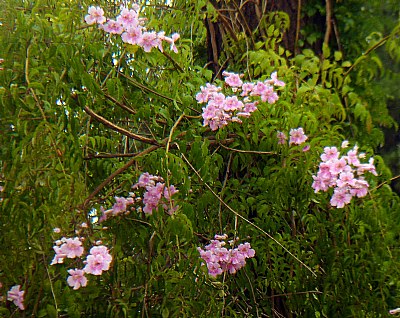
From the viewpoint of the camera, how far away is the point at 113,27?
1752 millimetres

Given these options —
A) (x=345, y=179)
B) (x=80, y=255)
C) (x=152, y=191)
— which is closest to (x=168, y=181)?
(x=152, y=191)

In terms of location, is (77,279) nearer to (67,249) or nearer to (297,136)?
(67,249)

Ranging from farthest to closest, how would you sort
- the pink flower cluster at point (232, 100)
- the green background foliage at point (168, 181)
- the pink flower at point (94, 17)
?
1. the pink flower cluster at point (232, 100)
2. the pink flower at point (94, 17)
3. the green background foliage at point (168, 181)

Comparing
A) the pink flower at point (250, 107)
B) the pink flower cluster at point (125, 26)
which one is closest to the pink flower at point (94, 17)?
the pink flower cluster at point (125, 26)

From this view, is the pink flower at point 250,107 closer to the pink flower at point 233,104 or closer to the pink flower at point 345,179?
the pink flower at point 233,104

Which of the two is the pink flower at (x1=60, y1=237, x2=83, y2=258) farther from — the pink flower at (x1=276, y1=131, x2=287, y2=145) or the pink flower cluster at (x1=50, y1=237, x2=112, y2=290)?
the pink flower at (x1=276, y1=131, x2=287, y2=145)

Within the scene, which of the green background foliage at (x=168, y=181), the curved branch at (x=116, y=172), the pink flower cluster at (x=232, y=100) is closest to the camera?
the green background foliage at (x=168, y=181)

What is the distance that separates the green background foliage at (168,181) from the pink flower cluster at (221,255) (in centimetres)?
4

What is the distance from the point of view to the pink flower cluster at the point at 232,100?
1.96m

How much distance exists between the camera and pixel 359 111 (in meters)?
2.22

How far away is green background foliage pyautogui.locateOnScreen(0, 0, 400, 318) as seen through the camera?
1564 mm

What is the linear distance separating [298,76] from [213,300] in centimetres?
84

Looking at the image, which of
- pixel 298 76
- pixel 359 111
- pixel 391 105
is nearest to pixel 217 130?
pixel 298 76

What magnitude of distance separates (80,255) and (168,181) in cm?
28
